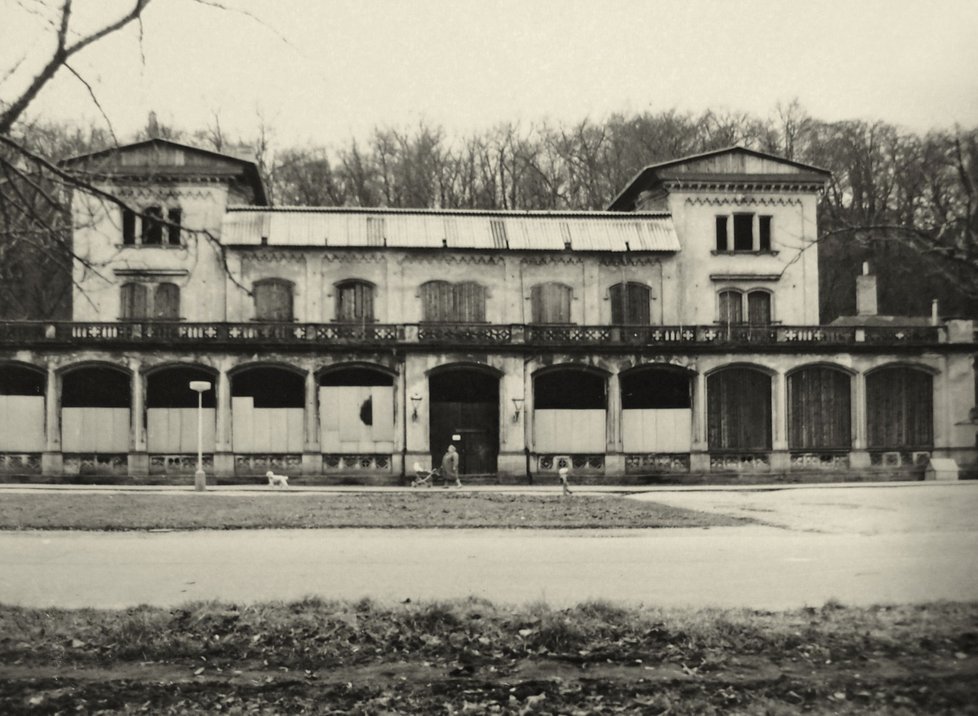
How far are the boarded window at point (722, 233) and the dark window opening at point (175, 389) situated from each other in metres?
19.8

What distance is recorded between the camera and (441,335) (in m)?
32.9

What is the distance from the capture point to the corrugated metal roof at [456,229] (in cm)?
3584

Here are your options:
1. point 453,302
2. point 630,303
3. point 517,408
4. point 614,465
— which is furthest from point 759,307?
point 453,302

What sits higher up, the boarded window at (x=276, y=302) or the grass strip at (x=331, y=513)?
the boarded window at (x=276, y=302)

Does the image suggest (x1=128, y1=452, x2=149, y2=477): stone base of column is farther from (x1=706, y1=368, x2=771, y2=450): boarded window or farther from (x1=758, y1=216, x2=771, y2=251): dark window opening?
(x1=758, y1=216, x2=771, y2=251): dark window opening

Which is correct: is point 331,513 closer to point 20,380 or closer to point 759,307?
point 20,380

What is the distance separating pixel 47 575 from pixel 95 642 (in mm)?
3044

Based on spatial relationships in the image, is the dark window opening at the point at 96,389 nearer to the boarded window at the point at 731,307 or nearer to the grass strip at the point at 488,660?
the boarded window at the point at 731,307

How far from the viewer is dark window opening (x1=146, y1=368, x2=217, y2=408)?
32.2 metres

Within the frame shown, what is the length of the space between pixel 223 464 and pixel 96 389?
5.01 m

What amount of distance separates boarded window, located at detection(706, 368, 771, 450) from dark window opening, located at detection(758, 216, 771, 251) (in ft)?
20.9

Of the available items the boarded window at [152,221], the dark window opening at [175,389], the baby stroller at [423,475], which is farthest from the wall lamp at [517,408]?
the boarded window at [152,221]

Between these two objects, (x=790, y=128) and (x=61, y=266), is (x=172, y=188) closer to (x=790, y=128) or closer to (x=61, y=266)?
(x=61, y=266)

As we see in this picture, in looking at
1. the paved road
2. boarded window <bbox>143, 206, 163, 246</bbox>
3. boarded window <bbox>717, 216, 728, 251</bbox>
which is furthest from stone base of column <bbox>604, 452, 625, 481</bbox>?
boarded window <bbox>143, 206, 163, 246</bbox>
